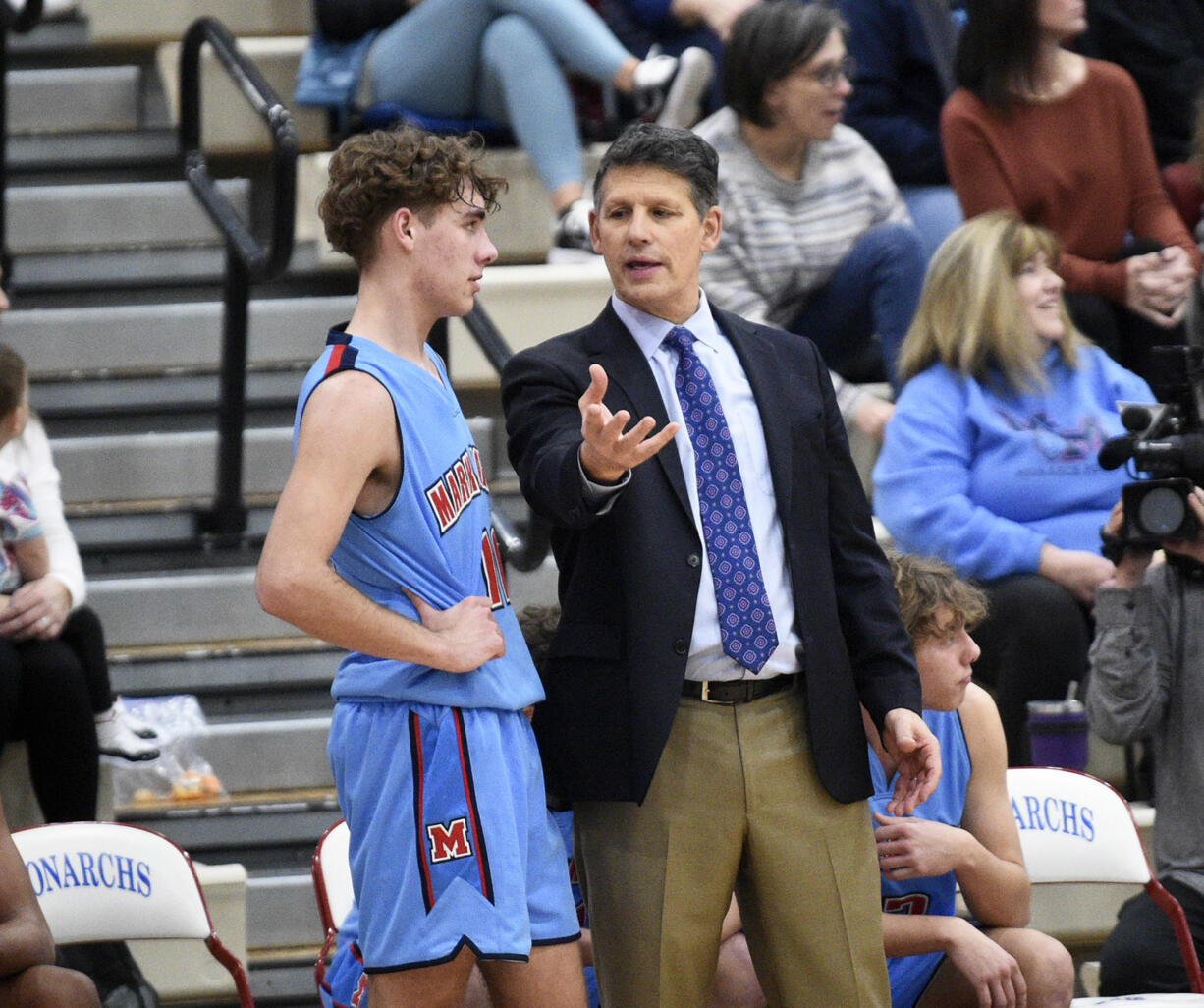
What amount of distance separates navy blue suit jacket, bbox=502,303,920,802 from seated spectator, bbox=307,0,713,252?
8.84 feet

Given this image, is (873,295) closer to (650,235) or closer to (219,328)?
(219,328)

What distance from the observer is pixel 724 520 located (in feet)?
8.64

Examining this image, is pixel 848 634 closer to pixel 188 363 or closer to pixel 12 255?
pixel 188 363

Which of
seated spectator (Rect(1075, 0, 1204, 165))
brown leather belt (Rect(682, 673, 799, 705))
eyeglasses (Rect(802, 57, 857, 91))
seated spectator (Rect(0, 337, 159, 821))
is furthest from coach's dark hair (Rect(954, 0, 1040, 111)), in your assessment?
brown leather belt (Rect(682, 673, 799, 705))

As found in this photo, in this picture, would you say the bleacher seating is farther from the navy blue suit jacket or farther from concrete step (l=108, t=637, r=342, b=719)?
the navy blue suit jacket

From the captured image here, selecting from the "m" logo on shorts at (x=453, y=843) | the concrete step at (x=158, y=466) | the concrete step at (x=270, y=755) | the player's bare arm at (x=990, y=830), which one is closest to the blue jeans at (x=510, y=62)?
the concrete step at (x=158, y=466)

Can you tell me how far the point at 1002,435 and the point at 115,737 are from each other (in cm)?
209

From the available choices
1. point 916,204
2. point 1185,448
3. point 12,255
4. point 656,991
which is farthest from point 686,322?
point 12,255

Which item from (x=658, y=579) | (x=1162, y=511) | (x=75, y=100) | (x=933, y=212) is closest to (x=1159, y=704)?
(x=1162, y=511)

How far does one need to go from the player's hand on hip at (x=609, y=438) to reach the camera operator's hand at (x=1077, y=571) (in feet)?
7.04

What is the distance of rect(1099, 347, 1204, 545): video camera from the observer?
3.55 metres

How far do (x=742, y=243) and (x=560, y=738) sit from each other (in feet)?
8.10

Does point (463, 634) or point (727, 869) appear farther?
point (727, 869)

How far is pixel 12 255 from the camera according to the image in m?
5.74
